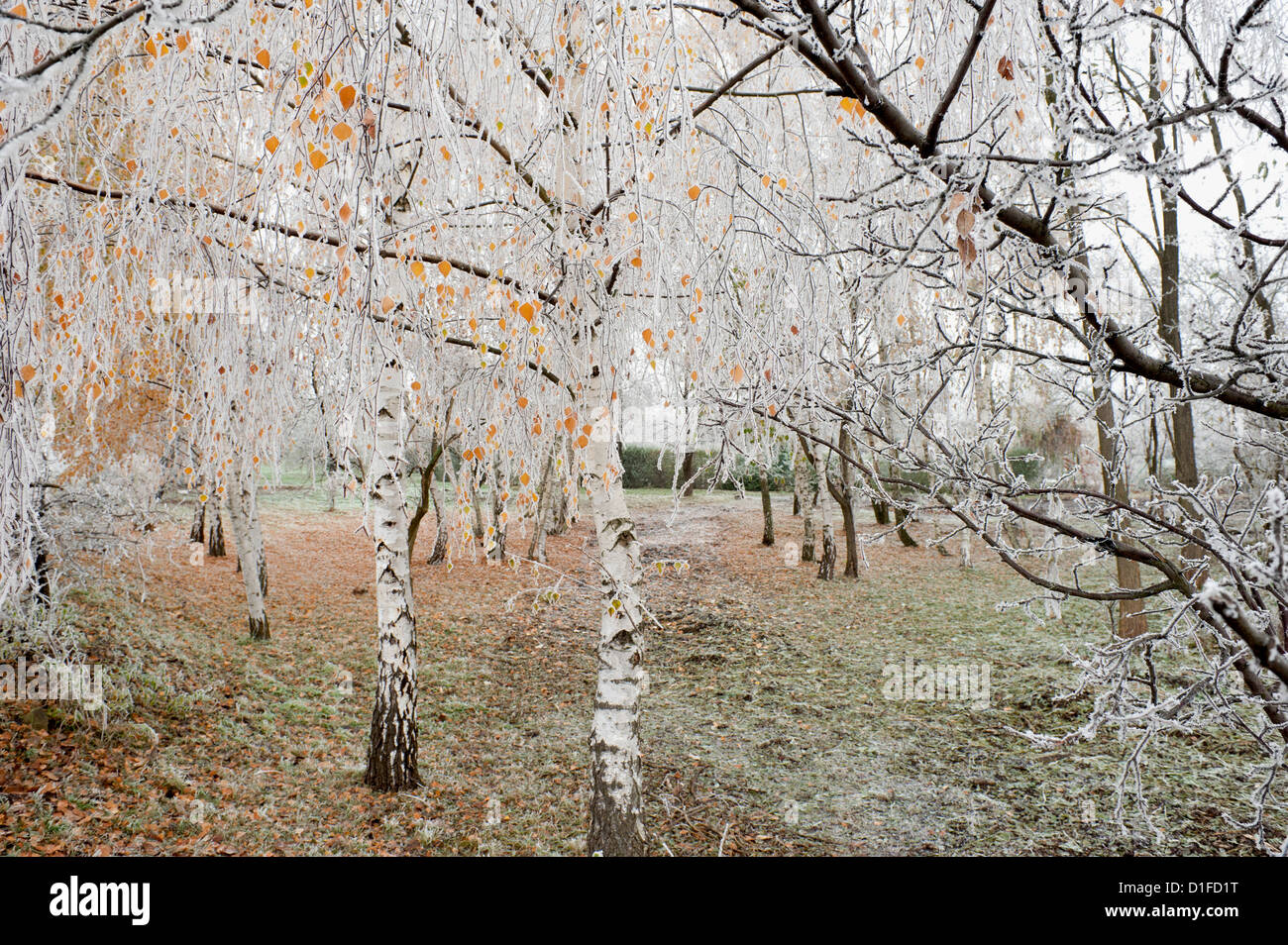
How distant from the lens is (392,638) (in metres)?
3.64

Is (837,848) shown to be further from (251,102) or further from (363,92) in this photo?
(251,102)

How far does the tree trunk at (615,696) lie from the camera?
2926 mm

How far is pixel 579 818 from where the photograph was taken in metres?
3.59

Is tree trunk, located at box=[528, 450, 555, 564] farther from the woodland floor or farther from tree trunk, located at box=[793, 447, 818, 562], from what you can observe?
tree trunk, located at box=[793, 447, 818, 562]

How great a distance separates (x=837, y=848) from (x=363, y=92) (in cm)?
384

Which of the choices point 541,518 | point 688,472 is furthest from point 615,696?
point 688,472

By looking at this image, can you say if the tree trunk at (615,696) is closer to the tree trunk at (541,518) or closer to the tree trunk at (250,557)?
the tree trunk at (250,557)

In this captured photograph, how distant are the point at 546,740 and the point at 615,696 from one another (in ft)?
6.32

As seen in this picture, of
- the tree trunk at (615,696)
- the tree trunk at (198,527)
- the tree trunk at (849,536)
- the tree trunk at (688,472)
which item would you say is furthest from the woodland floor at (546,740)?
the tree trunk at (849,536)

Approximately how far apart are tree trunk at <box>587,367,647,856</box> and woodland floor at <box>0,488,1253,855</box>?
32 cm

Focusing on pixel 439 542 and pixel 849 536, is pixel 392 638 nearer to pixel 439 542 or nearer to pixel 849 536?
pixel 439 542

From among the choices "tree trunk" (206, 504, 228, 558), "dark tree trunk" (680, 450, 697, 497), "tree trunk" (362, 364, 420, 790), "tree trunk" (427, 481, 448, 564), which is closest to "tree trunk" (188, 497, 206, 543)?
"tree trunk" (206, 504, 228, 558)

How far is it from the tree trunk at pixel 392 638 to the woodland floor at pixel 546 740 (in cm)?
18
